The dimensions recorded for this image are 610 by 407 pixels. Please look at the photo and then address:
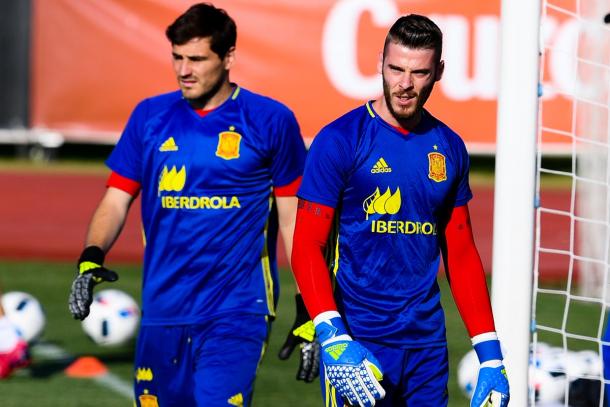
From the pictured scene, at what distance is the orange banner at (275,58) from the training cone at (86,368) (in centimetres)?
1022

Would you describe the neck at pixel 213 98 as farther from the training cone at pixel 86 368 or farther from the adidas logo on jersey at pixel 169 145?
the training cone at pixel 86 368

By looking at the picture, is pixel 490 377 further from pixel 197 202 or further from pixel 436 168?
Result: pixel 197 202

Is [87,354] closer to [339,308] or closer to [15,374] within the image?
[15,374]

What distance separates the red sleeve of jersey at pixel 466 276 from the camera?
5301mm

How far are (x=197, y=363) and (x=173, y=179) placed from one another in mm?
841

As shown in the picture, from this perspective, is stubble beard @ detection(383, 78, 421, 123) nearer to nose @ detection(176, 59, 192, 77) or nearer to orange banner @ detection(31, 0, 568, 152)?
nose @ detection(176, 59, 192, 77)

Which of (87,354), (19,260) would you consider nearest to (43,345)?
(87,354)

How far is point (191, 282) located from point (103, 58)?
1426 centimetres

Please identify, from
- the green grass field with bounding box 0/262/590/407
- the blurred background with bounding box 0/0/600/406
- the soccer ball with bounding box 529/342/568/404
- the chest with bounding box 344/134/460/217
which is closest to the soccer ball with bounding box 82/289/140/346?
the green grass field with bounding box 0/262/590/407

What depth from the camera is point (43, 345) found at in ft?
33.4

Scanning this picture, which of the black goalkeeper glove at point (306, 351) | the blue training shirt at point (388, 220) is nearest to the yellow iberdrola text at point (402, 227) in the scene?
the blue training shirt at point (388, 220)

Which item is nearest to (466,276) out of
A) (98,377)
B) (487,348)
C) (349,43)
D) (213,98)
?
(487,348)

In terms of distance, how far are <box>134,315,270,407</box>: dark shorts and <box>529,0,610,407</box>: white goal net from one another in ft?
4.74

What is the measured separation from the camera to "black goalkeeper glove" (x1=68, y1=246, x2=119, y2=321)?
19.0 ft
